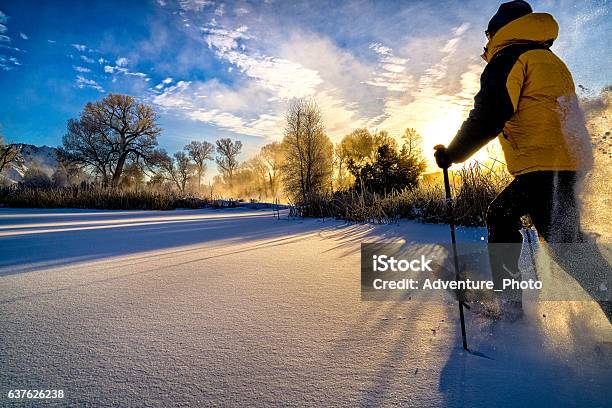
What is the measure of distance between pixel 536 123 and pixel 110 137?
2798 cm

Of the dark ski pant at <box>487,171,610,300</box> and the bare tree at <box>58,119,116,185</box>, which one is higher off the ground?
the bare tree at <box>58,119,116,185</box>

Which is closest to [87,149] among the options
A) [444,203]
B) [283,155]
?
[283,155]

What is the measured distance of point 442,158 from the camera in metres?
1.28

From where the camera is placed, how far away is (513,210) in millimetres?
1226

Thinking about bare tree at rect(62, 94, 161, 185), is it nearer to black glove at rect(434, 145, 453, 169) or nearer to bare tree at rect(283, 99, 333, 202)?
bare tree at rect(283, 99, 333, 202)

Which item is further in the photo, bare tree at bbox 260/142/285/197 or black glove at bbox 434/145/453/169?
bare tree at bbox 260/142/285/197

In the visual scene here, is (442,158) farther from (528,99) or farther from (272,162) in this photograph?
(272,162)

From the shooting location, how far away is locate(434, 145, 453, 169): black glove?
1.27m

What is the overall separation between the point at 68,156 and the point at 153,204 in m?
17.7

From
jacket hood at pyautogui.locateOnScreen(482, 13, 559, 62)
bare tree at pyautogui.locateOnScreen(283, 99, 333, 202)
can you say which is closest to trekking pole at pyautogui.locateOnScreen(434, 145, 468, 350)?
jacket hood at pyautogui.locateOnScreen(482, 13, 559, 62)

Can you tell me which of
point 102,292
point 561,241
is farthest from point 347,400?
point 102,292

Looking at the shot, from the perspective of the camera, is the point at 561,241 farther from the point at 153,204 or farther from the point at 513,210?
the point at 153,204

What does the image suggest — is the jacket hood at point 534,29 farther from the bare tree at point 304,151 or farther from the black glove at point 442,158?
the bare tree at point 304,151

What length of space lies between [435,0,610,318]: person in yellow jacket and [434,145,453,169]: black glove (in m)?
0.11
